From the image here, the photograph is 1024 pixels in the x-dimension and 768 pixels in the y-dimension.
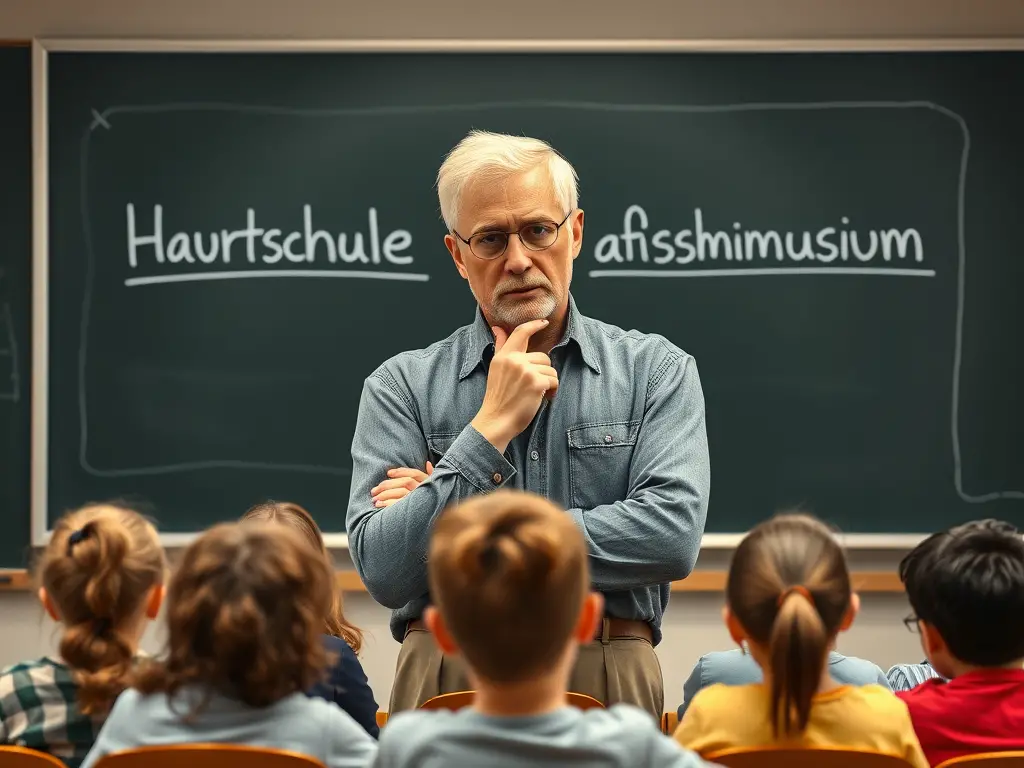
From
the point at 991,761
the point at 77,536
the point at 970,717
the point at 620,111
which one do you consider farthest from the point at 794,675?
the point at 620,111

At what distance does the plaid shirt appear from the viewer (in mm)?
1664

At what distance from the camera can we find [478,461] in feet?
6.25

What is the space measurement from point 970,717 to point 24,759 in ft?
4.45

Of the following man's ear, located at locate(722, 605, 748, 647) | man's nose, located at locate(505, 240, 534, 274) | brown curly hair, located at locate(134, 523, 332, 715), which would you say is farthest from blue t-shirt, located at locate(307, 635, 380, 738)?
man's nose, located at locate(505, 240, 534, 274)

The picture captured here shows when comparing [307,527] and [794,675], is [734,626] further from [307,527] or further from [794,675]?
[307,527]

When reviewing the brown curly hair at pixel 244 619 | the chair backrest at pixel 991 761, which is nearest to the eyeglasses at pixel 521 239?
the brown curly hair at pixel 244 619

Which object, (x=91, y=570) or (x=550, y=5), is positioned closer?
(x=91, y=570)

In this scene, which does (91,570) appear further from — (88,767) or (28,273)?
(28,273)

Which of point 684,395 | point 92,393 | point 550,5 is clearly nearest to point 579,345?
point 684,395

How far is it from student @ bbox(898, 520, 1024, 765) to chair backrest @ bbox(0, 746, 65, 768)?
1.24 meters

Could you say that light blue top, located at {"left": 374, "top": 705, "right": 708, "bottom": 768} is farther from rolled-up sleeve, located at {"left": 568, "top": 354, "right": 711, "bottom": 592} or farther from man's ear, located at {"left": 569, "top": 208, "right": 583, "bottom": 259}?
man's ear, located at {"left": 569, "top": 208, "right": 583, "bottom": 259}

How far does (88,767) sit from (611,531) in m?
0.87

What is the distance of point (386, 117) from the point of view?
352cm

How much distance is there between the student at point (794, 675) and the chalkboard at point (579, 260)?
1908mm
